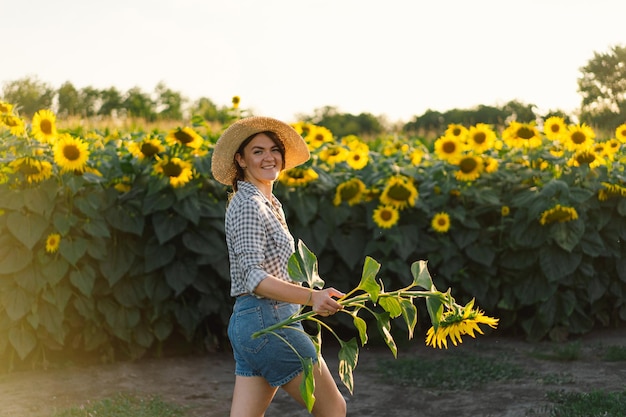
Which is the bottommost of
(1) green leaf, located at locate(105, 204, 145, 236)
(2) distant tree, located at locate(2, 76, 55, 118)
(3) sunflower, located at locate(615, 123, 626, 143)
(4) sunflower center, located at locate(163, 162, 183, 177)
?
(1) green leaf, located at locate(105, 204, 145, 236)

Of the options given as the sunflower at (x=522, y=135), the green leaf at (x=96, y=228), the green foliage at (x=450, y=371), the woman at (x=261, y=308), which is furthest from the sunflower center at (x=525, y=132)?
the woman at (x=261, y=308)

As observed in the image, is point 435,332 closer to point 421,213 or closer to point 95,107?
point 421,213

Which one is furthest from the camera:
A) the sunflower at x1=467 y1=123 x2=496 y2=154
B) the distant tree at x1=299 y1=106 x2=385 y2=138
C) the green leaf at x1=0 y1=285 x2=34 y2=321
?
the distant tree at x1=299 y1=106 x2=385 y2=138

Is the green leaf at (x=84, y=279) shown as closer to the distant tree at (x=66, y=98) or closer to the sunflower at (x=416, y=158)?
the sunflower at (x=416, y=158)

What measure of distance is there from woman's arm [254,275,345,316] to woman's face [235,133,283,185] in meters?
0.55

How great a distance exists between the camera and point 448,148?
6.74 m

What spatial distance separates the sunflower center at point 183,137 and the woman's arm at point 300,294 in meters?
3.28

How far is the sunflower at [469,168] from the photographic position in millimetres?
6605

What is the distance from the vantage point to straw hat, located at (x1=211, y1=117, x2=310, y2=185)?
3311mm

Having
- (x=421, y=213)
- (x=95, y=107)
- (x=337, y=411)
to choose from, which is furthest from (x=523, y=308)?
(x=95, y=107)

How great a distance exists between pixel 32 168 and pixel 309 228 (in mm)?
1933

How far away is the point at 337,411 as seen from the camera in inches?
122

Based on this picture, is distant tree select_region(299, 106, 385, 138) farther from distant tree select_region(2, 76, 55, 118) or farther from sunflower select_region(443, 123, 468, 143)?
sunflower select_region(443, 123, 468, 143)

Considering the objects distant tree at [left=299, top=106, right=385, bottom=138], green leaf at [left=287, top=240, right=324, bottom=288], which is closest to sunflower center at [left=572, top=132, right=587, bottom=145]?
green leaf at [left=287, top=240, right=324, bottom=288]
